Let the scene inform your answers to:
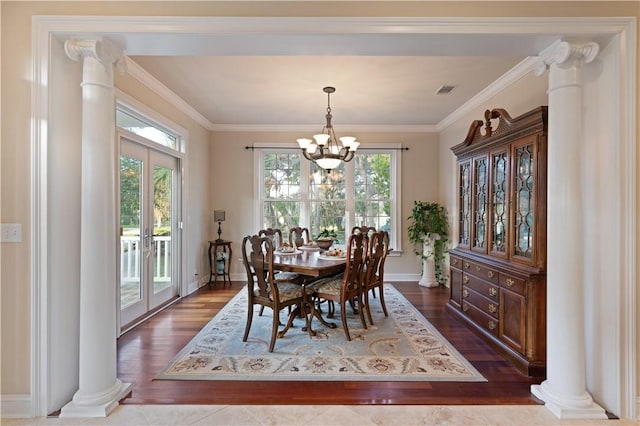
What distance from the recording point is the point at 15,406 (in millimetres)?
1915

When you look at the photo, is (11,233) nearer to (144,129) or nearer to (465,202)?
(144,129)

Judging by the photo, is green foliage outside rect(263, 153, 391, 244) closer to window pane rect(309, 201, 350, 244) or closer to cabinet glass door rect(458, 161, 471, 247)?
window pane rect(309, 201, 350, 244)

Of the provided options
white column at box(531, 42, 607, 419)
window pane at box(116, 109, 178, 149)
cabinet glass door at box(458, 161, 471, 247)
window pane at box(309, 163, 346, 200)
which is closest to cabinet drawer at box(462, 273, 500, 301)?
cabinet glass door at box(458, 161, 471, 247)

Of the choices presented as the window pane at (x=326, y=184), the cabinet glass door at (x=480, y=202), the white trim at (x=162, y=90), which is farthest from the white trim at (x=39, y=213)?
the window pane at (x=326, y=184)

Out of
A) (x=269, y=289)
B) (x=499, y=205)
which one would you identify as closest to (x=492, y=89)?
(x=499, y=205)

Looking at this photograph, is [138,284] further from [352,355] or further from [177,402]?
[352,355]

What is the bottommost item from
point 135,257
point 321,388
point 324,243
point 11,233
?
point 321,388

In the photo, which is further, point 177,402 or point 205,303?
point 205,303

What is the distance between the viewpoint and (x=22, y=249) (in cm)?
192

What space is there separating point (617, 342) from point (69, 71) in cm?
377

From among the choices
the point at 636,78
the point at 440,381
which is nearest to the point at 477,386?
the point at 440,381

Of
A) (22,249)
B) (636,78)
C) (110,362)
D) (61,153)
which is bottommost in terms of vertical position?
(110,362)

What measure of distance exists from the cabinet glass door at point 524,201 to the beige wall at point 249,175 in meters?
2.88

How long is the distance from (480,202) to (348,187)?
2628 mm
